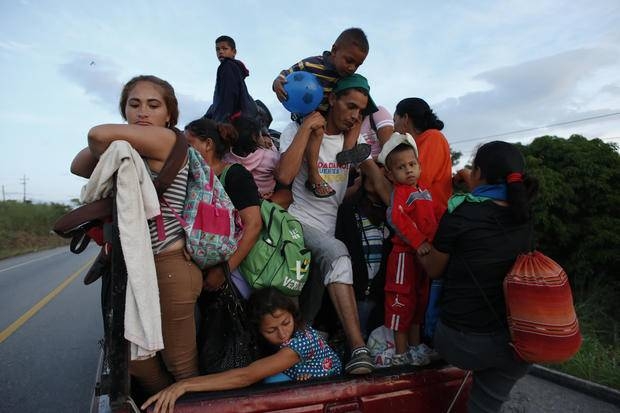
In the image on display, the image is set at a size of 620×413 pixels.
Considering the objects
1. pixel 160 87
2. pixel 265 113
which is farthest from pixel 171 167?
pixel 265 113

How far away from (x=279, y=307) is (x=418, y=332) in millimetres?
980

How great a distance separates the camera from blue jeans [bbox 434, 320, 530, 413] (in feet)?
6.79

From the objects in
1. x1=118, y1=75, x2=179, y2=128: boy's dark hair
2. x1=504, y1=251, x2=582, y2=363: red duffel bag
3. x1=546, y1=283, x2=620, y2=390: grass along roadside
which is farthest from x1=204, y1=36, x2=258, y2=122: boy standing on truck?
x1=546, y1=283, x2=620, y2=390: grass along roadside

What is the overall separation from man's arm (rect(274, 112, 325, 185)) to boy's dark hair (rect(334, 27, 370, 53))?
1.90ft

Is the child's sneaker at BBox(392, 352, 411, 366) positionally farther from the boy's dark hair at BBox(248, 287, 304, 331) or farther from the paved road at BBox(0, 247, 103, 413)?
the paved road at BBox(0, 247, 103, 413)

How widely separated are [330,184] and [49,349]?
4.83 m

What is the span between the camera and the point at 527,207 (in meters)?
2.06

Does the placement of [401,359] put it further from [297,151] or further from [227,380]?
[297,151]

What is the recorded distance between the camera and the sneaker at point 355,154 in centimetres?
292

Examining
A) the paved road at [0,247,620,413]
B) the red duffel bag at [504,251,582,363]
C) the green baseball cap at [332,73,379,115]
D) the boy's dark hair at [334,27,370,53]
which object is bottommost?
the paved road at [0,247,620,413]

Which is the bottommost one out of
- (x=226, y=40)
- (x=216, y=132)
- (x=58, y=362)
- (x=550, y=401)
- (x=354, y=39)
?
(x=550, y=401)

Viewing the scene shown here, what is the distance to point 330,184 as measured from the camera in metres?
3.07

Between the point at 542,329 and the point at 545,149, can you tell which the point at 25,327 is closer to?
the point at 542,329

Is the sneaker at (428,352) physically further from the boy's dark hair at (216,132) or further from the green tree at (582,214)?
the green tree at (582,214)
